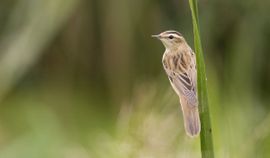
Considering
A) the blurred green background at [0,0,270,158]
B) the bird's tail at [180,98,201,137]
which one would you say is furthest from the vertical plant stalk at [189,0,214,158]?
the blurred green background at [0,0,270,158]

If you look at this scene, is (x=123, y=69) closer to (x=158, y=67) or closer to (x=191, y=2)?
(x=158, y=67)

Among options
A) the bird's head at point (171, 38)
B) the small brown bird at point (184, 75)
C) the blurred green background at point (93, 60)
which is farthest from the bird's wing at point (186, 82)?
the blurred green background at point (93, 60)

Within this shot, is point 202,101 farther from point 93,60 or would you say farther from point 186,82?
point 93,60

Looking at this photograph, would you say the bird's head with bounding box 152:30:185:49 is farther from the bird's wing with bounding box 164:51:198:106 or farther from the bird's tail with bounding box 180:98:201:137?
the bird's tail with bounding box 180:98:201:137

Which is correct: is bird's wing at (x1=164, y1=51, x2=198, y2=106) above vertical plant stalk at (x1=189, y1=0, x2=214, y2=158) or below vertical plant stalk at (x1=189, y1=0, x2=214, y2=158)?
above

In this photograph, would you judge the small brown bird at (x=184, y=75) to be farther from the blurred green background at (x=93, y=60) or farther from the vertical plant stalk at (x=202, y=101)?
the blurred green background at (x=93, y=60)

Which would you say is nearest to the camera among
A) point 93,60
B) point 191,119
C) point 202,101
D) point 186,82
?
point 202,101

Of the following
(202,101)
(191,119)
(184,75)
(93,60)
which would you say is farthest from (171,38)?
(93,60)

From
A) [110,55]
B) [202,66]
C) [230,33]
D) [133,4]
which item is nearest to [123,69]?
[110,55]
